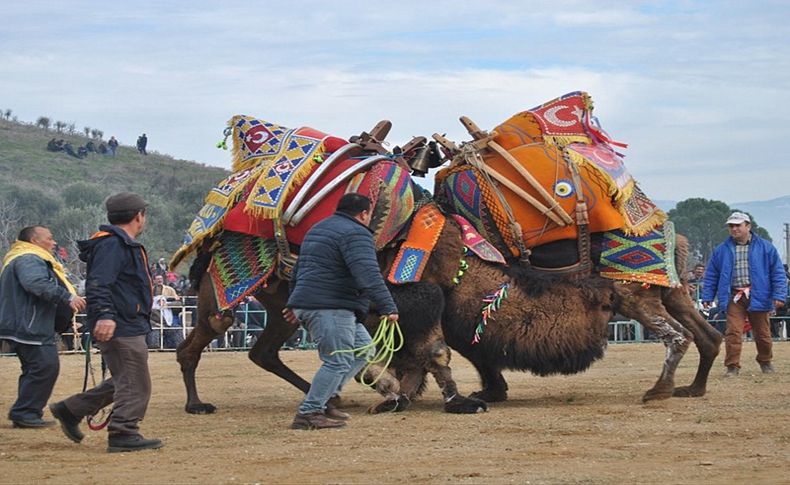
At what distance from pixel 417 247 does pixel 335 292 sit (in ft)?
5.46

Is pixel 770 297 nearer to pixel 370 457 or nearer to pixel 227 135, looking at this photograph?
pixel 227 135

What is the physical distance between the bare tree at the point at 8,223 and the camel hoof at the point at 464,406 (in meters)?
38.3

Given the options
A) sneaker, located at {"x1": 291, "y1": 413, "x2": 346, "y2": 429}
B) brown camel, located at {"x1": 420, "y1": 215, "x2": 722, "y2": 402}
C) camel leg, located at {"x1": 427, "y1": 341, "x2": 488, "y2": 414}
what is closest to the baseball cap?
brown camel, located at {"x1": 420, "y1": 215, "x2": 722, "y2": 402}

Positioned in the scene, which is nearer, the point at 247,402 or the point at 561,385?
the point at 247,402

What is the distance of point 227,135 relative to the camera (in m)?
12.5

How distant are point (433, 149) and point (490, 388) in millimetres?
2190

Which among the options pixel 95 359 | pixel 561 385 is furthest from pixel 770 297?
pixel 95 359

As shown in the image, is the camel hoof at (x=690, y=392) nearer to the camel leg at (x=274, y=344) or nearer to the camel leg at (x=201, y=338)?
the camel leg at (x=274, y=344)

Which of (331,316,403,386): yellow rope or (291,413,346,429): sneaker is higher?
(331,316,403,386): yellow rope

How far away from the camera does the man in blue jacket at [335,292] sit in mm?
9523

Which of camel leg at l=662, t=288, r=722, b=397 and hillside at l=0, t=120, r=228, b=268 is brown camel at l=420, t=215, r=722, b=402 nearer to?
camel leg at l=662, t=288, r=722, b=397

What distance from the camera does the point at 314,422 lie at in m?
9.71

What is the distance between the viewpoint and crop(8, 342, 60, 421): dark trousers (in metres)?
10.5

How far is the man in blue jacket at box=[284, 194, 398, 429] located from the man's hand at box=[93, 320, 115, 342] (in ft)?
4.95
